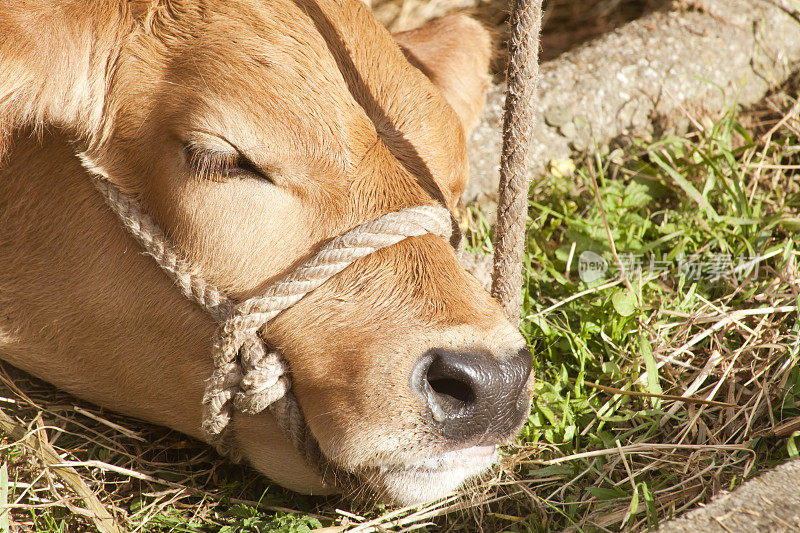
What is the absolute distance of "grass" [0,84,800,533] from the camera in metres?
2.55

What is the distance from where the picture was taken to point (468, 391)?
6.87 ft

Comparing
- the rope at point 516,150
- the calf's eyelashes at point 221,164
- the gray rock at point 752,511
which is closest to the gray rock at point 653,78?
the rope at point 516,150

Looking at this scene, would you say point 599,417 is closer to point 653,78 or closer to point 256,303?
point 256,303

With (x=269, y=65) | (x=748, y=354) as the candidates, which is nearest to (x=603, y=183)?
(x=748, y=354)

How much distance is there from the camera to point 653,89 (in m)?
4.47

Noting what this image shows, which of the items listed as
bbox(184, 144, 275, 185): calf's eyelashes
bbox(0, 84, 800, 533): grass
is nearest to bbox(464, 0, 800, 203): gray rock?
bbox(0, 84, 800, 533): grass

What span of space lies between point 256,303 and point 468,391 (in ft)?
2.18

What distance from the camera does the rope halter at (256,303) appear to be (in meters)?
2.21

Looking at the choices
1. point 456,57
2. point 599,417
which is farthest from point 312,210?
point 456,57

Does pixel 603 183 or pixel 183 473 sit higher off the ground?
pixel 603 183

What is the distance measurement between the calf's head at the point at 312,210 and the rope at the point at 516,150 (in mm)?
253

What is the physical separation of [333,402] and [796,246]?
2.52m

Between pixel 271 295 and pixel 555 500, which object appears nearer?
pixel 271 295

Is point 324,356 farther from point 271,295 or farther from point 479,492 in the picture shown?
point 479,492
